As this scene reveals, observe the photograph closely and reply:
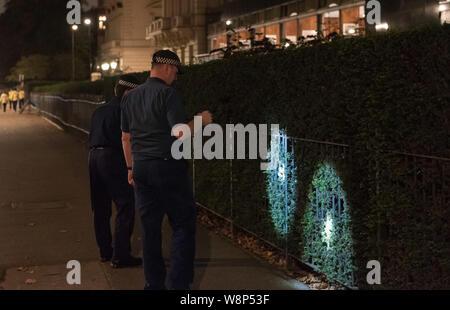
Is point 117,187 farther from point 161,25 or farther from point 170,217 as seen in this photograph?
point 161,25

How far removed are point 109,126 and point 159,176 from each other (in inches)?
70.7

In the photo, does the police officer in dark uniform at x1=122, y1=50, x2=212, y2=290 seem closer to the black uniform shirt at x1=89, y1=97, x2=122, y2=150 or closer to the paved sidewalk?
the paved sidewalk

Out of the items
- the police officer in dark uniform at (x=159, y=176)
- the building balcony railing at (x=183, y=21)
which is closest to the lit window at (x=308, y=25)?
the building balcony railing at (x=183, y=21)

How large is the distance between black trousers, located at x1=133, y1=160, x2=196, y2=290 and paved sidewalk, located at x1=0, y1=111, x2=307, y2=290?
0.53 m

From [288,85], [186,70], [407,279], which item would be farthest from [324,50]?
[186,70]

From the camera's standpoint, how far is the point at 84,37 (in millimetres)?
84250

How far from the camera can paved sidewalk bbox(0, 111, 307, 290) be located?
7672 millimetres

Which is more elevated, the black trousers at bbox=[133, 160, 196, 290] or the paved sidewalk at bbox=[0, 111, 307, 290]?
the black trousers at bbox=[133, 160, 196, 290]

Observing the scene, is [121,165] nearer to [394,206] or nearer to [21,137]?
[394,206]

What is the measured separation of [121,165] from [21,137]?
22.2 metres

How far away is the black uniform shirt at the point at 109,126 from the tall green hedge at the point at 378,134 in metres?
1.52

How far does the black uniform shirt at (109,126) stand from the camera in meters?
8.37

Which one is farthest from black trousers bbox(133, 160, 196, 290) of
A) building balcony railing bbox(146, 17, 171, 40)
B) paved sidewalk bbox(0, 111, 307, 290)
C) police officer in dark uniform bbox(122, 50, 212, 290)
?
building balcony railing bbox(146, 17, 171, 40)

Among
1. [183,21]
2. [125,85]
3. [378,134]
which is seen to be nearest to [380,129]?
[378,134]
